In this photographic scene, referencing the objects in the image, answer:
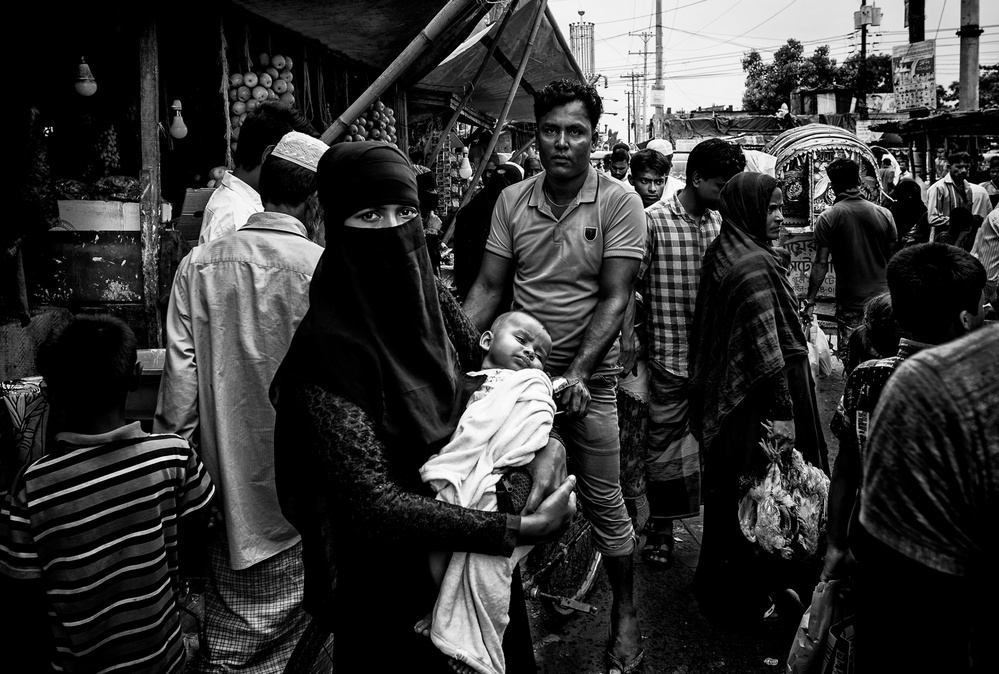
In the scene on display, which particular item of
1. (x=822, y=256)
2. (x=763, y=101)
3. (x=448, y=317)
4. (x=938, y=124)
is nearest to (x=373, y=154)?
(x=448, y=317)

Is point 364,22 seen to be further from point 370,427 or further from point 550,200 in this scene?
point 370,427

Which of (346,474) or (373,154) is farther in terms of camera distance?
(373,154)

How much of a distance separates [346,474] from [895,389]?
1.07m

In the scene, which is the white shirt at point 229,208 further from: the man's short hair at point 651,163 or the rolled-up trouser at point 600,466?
the man's short hair at point 651,163

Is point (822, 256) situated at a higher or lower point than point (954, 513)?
higher

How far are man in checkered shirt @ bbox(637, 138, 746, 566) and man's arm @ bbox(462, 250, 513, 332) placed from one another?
3.74 feet

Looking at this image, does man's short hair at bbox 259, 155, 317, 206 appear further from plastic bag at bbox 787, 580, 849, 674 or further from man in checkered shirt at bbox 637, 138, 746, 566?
plastic bag at bbox 787, 580, 849, 674

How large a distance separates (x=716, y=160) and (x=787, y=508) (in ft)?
6.19

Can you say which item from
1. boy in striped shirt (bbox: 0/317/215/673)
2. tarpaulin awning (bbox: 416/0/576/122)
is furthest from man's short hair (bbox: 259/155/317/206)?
tarpaulin awning (bbox: 416/0/576/122)

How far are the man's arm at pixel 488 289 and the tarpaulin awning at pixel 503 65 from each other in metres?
4.21

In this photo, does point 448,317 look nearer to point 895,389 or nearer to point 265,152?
point 895,389

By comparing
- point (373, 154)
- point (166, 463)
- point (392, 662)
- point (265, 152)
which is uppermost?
point (265, 152)

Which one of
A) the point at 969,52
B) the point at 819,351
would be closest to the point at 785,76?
the point at 969,52

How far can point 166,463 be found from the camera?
89.7 inches
